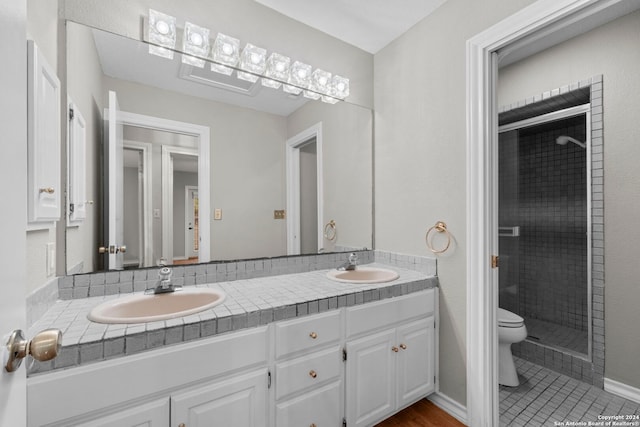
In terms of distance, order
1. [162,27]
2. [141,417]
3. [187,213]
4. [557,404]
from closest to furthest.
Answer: [141,417]
[162,27]
[187,213]
[557,404]

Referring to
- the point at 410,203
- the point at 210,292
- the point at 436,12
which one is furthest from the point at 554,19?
the point at 210,292

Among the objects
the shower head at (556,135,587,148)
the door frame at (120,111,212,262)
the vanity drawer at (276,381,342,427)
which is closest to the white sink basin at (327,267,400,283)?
the vanity drawer at (276,381,342,427)

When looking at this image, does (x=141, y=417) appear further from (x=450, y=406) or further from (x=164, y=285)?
(x=450, y=406)

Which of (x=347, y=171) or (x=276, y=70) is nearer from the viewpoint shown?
(x=276, y=70)

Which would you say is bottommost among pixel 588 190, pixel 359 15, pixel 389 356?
pixel 389 356

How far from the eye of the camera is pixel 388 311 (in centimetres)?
154

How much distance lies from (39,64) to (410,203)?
1.90m

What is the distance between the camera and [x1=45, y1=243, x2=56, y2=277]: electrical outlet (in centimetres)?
113

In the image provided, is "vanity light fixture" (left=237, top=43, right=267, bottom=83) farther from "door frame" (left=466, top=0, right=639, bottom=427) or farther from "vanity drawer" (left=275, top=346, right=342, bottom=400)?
"vanity drawer" (left=275, top=346, right=342, bottom=400)

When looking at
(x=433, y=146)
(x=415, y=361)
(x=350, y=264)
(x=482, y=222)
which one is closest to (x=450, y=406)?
(x=415, y=361)

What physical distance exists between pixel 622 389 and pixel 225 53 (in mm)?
3215

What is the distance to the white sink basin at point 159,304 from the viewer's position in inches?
45.0

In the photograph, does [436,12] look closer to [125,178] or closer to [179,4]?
[179,4]

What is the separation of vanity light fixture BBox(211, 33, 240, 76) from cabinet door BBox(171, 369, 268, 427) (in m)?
1.56
